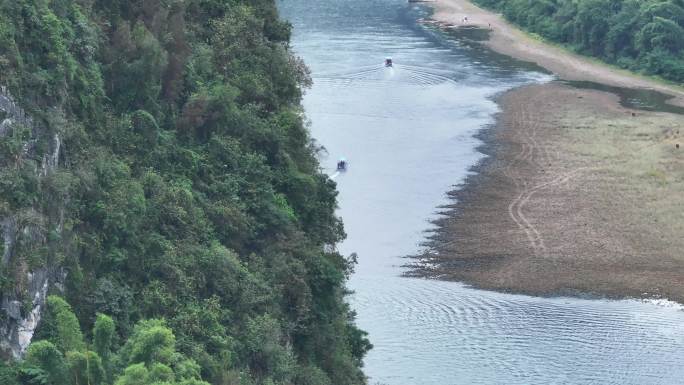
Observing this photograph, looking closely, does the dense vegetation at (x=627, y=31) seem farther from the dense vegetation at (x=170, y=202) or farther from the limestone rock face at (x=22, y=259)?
the limestone rock face at (x=22, y=259)

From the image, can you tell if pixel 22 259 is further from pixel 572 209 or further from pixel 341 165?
pixel 341 165

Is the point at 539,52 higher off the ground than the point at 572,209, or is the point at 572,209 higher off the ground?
the point at 539,52

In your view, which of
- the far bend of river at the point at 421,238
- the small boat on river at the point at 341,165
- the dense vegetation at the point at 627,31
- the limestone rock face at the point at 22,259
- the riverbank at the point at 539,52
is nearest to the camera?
the limestone rock face at the point at 22,259

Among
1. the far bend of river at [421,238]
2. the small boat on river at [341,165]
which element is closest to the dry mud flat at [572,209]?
the far bend of river at [421,238]

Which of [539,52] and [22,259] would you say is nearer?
[22,259]

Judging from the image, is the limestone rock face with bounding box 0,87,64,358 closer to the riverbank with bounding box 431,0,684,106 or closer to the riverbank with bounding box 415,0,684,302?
the riverbank with bounding box 415,0,684,302

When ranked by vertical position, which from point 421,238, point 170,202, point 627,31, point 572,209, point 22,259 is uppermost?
Answer: point 22,259

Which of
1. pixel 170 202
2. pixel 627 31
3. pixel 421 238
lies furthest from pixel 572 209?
pixel 627 31

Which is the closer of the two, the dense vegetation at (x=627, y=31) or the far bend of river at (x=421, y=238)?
the far bend of river at (x=421, y=238)

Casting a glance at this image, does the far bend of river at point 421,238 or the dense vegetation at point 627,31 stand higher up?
the dense vegetation at point 627,31
